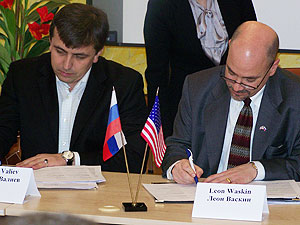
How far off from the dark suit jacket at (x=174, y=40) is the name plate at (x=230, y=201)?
1546 millimetres

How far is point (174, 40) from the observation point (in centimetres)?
336

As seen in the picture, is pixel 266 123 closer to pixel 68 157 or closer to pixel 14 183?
pixel 68 157

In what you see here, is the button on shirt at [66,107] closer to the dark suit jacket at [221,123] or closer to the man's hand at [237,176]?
the dark suit jacket at [221,123]

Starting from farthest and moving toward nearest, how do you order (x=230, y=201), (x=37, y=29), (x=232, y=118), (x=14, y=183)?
(x=37, y=29) < (x=232, y=118) < (x=14, y=183) < (x=230, y=201)

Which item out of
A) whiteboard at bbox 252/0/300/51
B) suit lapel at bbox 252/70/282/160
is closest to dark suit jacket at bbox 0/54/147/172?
suit lapel at bbox 252/70/282/160

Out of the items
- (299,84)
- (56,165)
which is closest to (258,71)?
(299,84)

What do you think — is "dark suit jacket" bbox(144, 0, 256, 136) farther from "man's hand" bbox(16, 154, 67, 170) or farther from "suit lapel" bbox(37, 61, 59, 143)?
"man's hand" bbox(16, 154, 67, 170)

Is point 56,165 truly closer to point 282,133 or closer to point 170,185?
point 170,185

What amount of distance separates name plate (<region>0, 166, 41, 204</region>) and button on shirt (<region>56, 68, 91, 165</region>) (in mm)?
857

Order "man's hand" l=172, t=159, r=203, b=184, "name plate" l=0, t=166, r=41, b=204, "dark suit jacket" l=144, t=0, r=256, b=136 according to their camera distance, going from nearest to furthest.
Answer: "name plate" l=0, t=166, r=41, b=204 < "man's hand" l=172, t=159, r=203, b=184 < "dark suit jacket" l=144, t=0, r=256, b=136

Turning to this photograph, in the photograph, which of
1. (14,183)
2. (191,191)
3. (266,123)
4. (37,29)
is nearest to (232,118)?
(266,123)

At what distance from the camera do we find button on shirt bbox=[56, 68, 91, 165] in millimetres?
2973

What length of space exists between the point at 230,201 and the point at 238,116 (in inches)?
32.3

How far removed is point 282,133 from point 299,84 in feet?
0.94
